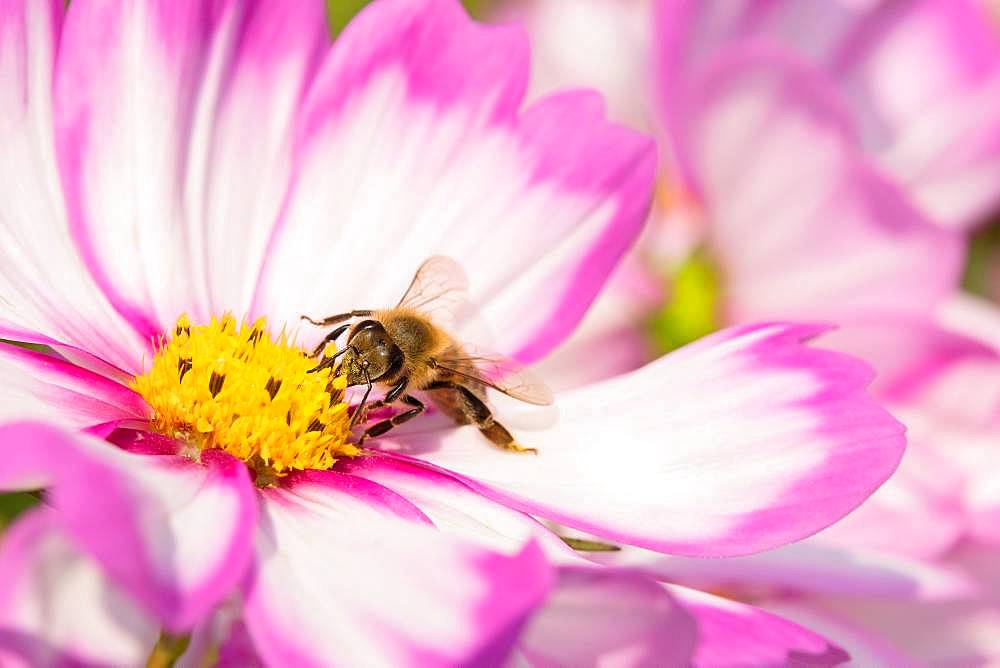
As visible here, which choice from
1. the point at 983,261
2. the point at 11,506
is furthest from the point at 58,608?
the point at 983,261

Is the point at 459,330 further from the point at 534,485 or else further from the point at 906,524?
the point at 906,524

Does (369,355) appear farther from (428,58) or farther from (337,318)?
(428,58)

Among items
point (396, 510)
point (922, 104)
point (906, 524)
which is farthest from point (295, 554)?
point (922, 104)

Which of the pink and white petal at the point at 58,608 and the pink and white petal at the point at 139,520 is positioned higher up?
the pink and white petal at the point at 139,520

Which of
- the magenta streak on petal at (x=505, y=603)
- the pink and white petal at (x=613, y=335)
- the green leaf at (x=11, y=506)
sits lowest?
the green leaf at (x=11, y=506)

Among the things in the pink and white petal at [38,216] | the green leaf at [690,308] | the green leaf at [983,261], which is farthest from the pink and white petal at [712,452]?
the green leaf at [983,261]

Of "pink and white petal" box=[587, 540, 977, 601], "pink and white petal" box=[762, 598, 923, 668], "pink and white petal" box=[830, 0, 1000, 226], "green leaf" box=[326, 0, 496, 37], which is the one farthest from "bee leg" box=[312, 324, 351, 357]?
"green leaf" box=[326, 0, 496, 37]

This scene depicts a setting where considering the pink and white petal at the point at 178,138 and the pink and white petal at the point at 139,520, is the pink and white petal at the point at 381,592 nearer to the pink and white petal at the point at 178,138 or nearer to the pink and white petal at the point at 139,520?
the pink and white petal at the point at 139,520
